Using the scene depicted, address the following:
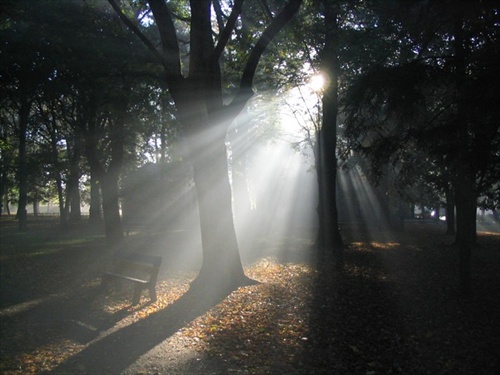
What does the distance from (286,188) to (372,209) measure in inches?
338

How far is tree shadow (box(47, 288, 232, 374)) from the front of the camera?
16.9ft

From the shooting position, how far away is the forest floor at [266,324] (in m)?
5.30

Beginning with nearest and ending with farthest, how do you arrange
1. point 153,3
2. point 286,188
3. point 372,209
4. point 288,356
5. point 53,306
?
point 288,356, point 53,306, point 153,3, point 372,209, point 286,188

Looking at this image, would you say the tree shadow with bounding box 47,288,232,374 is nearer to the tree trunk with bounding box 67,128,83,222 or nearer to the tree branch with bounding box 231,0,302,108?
the tree branch with bounding box 231,0,302,108

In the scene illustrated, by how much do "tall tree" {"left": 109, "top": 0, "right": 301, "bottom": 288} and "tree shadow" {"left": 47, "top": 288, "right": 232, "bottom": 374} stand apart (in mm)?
1013

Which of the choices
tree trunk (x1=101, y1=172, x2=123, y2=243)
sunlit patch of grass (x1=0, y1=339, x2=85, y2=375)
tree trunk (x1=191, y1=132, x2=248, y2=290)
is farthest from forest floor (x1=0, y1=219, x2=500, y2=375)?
tree trunk (x1=101, y1=172, x2=123, y2=243)

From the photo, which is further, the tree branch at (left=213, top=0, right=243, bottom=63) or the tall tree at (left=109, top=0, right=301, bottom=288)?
the tall tree at (left=109, top=0, right=301, bottom=288)

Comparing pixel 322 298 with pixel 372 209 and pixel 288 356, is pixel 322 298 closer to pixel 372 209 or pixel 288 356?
pixel 288 356

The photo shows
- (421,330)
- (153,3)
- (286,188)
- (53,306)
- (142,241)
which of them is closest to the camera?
(421,330)

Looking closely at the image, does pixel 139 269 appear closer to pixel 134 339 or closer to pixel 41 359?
pixel 134 339

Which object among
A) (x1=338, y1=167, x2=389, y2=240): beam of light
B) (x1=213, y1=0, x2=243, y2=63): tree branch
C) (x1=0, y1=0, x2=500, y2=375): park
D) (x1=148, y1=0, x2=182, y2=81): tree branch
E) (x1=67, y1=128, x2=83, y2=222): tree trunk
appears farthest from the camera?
(x1=338, y1=167, x2=389, y2=240): beam of light

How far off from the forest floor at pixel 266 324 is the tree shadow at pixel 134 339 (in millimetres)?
19

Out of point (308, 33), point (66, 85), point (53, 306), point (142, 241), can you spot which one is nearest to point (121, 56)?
point (66, 85)

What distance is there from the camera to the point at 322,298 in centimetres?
845
